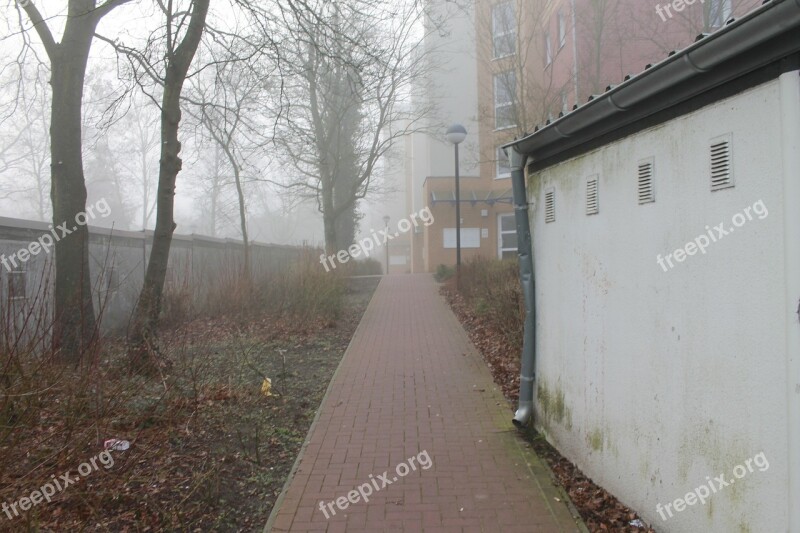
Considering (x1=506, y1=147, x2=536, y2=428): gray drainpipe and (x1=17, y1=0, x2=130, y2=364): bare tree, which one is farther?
(x1=17, y1=0, x2=130, y2=364): bare tree

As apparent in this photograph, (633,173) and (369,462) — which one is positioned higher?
(633,173)

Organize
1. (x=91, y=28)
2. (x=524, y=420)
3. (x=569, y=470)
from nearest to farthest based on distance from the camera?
(x=569, y=470) → (x=524, y=420) → (x=91, y=28)

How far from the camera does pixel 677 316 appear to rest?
2.95 metres

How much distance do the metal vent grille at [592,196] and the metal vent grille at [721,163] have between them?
111cm

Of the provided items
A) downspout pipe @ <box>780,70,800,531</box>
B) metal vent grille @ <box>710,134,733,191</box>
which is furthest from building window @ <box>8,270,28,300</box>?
downspout pipe @ <box>780,70,800,531</box>

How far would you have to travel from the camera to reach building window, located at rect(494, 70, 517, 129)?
1306 cm

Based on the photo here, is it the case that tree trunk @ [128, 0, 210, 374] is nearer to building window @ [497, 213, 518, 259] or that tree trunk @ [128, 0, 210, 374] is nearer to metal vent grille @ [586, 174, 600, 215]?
metal vent grille @ [586, 174, 600, 215]

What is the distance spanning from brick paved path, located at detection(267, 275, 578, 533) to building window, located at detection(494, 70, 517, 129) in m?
7.27

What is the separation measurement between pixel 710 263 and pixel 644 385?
894mm

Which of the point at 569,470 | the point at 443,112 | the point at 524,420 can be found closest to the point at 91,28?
the point at 524,420

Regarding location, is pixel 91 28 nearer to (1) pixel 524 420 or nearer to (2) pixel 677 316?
(1) pixel 524 420

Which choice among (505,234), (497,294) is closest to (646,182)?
(497,294)

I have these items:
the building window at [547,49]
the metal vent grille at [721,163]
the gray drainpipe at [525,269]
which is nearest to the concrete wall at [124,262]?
the gray drainpipe at [525,269]

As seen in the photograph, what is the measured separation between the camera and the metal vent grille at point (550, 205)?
450 cm
